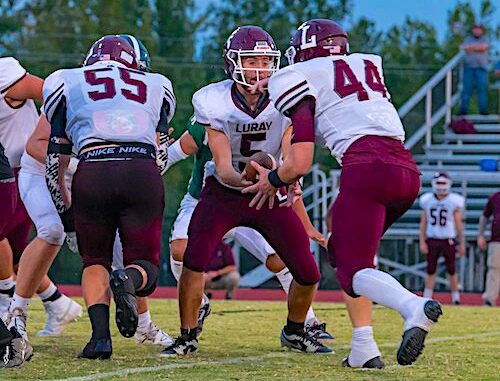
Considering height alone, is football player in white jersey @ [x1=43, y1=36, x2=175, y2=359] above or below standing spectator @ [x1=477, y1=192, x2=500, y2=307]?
above

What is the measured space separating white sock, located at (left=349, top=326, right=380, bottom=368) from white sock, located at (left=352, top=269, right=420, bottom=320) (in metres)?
0.29

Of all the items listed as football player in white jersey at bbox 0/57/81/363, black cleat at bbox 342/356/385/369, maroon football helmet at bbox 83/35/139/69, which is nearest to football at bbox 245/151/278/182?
maroon football helmet at bbox 83/35/139/69

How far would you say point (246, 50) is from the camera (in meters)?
5.80

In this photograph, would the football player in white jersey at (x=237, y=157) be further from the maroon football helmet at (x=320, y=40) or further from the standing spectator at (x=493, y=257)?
the standing spectator at (x=493, y=257)

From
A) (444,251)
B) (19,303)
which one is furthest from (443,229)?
(19,303)

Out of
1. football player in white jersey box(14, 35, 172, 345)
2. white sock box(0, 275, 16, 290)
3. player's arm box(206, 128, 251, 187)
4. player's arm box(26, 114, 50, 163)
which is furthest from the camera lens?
white sock box(0, 275, 16, 290)

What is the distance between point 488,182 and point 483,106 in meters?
1.42

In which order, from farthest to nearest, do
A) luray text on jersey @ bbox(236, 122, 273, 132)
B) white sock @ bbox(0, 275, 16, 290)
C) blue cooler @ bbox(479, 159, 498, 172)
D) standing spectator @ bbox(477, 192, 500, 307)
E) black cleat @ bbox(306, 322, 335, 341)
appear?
1. blue cooler @ bbox(479, 159, 498, 172)
2. standing spectator @ bbox(477, 192, 500, 307)
3. white sock @ bbox(0, 275, 16, 290)
4. black cleat @ bbox(306, 322, 335, 341)
5. luray text on jersey @ bbox(236, 122, 273, 132)

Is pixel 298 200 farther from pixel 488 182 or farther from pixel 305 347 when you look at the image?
pixel 488 182

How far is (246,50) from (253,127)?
0.37 meters

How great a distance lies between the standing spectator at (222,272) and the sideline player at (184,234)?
6.47 meters

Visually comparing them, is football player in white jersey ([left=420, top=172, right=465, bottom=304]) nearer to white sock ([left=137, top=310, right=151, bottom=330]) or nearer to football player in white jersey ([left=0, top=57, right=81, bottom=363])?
football player in white jersey ([left=0, top=57, right=81, bottom=363])

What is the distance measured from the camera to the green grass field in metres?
4.91

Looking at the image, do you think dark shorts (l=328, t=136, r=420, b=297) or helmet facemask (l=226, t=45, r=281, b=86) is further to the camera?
helmet facemask (l=226, t=45, r=281, b=86)
